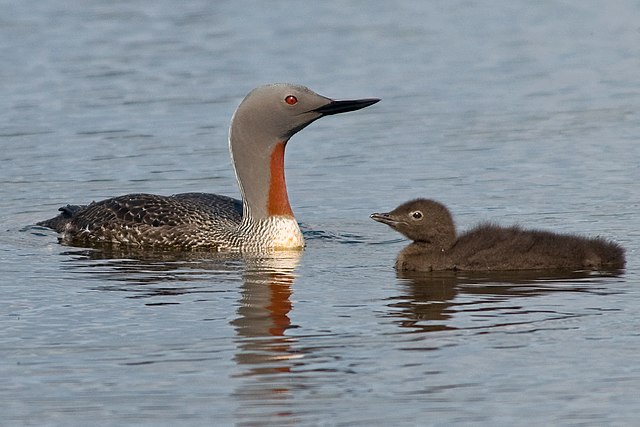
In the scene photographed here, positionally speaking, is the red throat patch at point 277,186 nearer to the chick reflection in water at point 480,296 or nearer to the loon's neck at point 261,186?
the loon's neck at point 261,186

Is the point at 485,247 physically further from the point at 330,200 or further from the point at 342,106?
the point at 330,200

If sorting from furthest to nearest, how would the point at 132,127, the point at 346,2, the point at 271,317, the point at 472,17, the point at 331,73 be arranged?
the point at 346,2 < the point at 472,17 < the point at 331,73 < the point at 132,127 < the point at 271,317

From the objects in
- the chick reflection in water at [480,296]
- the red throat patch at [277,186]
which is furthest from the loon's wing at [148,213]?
the chick reflection in water at [480,296]

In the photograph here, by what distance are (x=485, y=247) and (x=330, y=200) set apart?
99.2 inches

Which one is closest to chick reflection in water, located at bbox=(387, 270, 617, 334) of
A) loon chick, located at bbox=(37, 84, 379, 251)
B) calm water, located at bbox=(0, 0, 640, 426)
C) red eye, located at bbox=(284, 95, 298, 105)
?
calm water, located at bbox=(0, 0, 640, 426)

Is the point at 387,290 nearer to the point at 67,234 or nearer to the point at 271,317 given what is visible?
the point at 271,317

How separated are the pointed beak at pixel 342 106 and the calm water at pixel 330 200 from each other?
34.3 inches

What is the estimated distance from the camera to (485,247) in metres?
9.92

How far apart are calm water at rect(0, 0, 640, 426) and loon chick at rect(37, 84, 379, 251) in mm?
271

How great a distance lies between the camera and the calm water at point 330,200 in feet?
23.8

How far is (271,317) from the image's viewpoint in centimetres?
877

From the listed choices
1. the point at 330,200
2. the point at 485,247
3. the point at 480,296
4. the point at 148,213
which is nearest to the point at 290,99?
the point at 148,213

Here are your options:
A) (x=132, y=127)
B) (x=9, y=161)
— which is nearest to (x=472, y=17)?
(x=132, y=127)

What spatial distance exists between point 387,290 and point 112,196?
388cm
